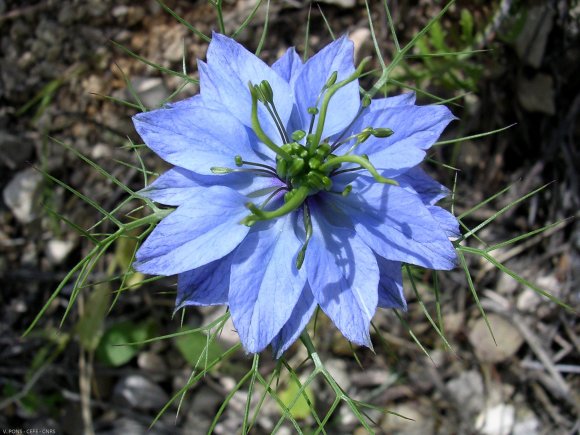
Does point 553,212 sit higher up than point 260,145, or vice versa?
point 260,145

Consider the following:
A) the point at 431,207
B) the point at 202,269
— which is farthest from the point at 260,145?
the point at 431,207

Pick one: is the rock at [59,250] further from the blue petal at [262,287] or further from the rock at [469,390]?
the rock at [469,390]

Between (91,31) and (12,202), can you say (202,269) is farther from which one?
(91,31)

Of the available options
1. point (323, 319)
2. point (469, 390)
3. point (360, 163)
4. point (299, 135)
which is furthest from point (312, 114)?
point (469, 390)

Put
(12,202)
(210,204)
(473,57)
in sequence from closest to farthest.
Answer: (210,204) → (473,57) → (12,202)

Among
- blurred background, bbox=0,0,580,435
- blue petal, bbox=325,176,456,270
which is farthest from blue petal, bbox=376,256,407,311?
blurred background, bbox=0,0,580,435

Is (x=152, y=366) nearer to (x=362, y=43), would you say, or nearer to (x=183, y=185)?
(x=183, y=185)
